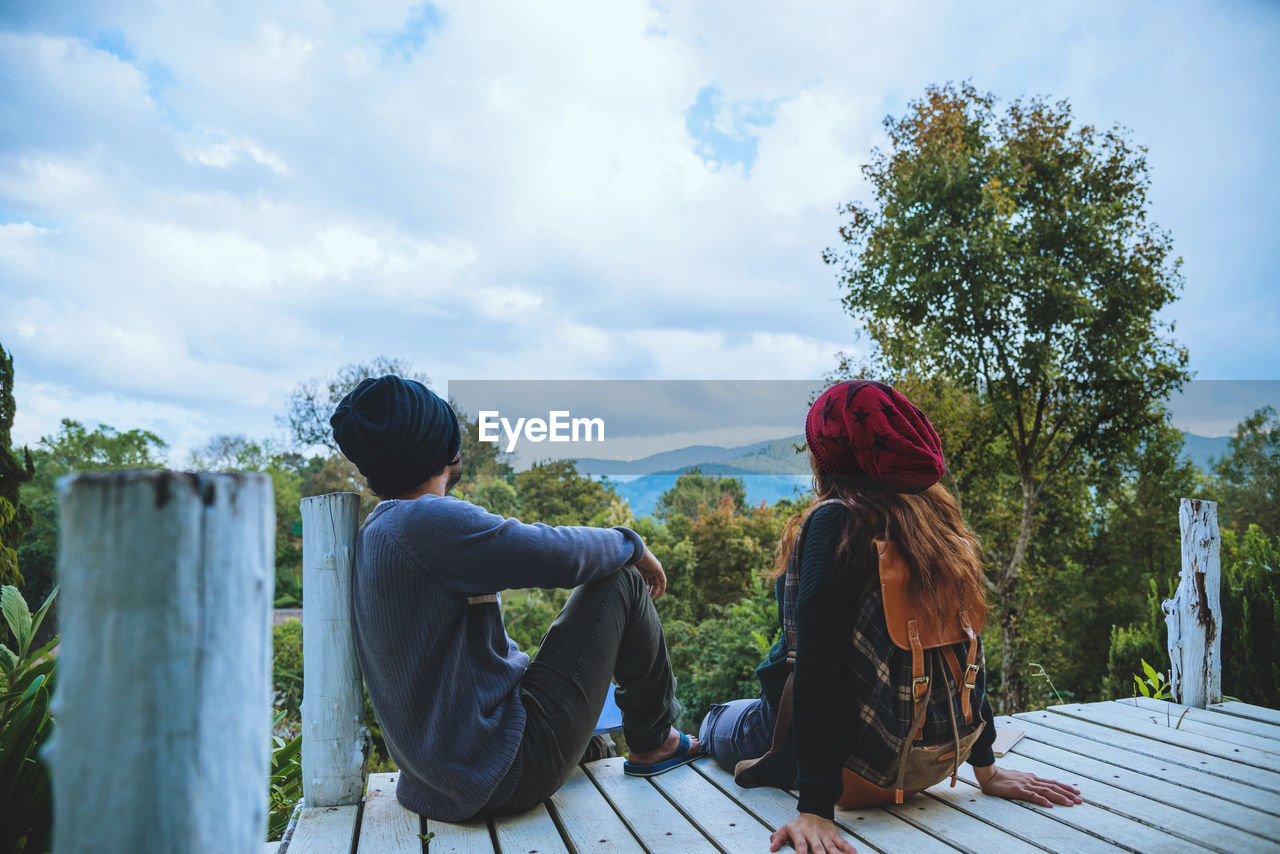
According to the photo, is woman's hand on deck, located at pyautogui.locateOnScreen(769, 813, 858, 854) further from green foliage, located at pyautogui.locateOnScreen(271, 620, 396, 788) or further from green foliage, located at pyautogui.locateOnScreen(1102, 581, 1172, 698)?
green foliage, located at pyautogui.locateOnScreen(1102, 581, 1172, 698)

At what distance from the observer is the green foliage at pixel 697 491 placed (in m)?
12.3

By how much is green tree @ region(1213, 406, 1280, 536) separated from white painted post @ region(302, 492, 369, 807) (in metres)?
13.3

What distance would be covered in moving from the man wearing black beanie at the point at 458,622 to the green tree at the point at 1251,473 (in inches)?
509

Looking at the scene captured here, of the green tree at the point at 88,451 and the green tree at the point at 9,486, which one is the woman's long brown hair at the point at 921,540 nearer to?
the green tree at the point at 9,486

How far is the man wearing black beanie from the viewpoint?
1.60 m

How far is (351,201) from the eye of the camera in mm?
38062

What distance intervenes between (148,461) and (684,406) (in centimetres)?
1748

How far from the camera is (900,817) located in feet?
5.76

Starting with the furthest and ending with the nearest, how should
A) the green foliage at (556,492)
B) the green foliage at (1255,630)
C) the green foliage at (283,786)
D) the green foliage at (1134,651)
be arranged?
the green foliage at (556,492) < the green foliage at (1134,651) < the green foliage at (1255,630) < the green foliage at (283,786)

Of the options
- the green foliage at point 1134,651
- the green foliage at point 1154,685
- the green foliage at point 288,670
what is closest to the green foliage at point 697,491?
the green foliage at point 288,670

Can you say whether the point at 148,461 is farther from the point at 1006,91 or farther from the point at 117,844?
the point at 117,844

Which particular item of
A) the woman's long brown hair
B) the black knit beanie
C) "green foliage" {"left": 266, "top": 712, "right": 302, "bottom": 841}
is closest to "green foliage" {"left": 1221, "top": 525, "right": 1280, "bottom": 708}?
the woman's long brown hair

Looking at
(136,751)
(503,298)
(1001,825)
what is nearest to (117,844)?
(136,751)

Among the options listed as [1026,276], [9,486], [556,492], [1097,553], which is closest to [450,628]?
[9,486]
